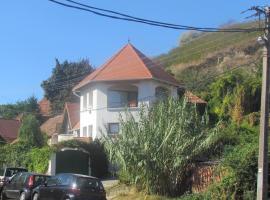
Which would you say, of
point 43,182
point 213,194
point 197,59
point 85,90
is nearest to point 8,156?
point 85,90

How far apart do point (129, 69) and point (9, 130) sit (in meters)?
28.3

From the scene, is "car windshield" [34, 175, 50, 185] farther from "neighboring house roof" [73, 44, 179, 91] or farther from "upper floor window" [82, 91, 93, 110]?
"upper floor window" [82, 91, 93, 110]

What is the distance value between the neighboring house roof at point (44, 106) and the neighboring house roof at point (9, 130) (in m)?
9.47

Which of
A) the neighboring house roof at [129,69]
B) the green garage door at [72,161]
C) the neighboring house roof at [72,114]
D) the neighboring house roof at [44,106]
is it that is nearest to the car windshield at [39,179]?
the green garage door at [72,161]

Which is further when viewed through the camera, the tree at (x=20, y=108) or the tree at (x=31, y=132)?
the tree at (x=20, y=108)

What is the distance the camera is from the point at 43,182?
25625mm

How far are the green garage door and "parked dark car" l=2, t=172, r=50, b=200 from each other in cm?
1188

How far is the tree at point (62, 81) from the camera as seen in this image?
79125 millimetres

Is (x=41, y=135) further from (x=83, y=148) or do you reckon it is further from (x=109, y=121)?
(x=83, y=148)

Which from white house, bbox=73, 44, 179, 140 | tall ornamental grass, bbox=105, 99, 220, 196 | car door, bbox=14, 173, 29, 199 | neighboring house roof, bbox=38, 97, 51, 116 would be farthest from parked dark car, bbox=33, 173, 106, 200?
neighboring house roof, bbox=38, 97, 51, 116

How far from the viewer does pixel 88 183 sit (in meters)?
23.0

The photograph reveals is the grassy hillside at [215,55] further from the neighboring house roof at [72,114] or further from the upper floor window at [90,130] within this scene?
the upper floor window at [90,130]

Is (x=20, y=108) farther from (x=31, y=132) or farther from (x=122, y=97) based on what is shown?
(x=122, y=97)

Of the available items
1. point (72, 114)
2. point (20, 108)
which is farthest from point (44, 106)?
point (72, 114)
